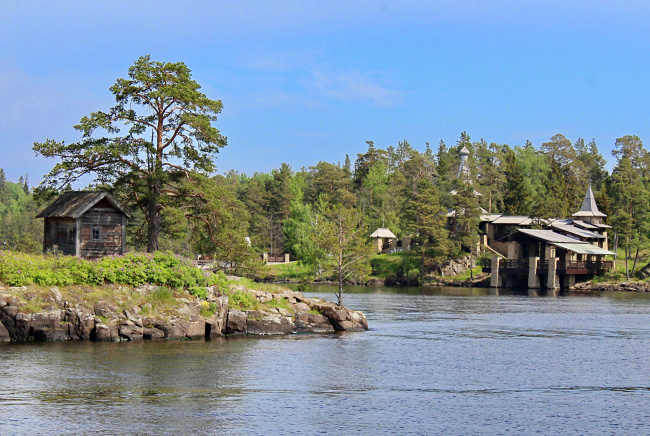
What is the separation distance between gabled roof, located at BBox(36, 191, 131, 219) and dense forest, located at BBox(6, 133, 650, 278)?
57.0 feet

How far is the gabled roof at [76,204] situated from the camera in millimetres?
48656

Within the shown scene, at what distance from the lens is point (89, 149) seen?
4759 cm

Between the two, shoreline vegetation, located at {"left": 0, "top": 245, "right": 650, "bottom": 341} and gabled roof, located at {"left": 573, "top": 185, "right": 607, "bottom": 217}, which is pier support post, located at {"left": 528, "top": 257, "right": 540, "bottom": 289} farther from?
shoreline vegetation, located at {"left": 0, "top": 245, "right": 650, "bottom": 341}

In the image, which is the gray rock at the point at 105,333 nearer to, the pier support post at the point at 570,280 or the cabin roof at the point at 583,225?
the pier support post at the point at 570,280

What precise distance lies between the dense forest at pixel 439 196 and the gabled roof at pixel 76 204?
1736cm

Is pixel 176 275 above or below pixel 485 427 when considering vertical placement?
above

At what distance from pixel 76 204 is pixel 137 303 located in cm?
1329

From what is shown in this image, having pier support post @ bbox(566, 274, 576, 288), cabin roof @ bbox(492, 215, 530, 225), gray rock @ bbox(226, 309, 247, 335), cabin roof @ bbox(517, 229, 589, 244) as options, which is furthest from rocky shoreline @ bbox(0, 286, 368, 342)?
cabin roof @ bbox(492, 215, 530, 225)

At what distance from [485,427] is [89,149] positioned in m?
33.4

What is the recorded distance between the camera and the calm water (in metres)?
23.2

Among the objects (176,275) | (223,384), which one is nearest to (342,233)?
(176,275)

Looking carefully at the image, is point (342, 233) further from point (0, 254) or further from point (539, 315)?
point (0, 254)

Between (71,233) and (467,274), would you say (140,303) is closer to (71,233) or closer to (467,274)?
(71,233)

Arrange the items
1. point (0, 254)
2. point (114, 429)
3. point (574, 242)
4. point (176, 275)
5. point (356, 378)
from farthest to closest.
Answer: point (574, 242)
point (176, 275)
point (0, 254)
point (356, 378)
point (114, 429)
